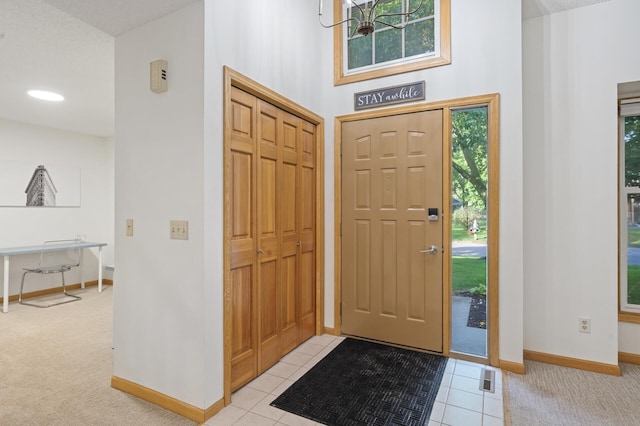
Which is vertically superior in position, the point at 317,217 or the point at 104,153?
the point at 104,153

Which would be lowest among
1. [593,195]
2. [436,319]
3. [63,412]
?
[63,412]

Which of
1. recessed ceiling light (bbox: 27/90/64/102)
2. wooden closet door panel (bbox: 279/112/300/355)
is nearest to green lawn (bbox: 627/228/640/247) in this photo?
wooden closet door panel (bbox: 279/112/300/355)

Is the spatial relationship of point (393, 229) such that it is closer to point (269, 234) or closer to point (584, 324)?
point (269, 234)

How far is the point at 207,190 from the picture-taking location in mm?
2059

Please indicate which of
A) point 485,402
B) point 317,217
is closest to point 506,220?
point 485,402

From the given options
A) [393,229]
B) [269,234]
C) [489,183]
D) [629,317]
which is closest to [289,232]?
[269,234]

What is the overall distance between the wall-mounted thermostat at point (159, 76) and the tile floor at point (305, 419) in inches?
83.6

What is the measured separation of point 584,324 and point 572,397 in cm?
70

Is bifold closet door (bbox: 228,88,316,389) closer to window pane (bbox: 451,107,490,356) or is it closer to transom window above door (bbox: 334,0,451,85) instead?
transom window above door (bbox: 334,0,451,85)

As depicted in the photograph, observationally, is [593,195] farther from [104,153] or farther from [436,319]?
[104,153]

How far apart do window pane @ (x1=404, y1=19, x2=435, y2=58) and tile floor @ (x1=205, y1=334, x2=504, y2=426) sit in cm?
276

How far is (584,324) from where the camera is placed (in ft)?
9.00

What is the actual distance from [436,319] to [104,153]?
6.16m

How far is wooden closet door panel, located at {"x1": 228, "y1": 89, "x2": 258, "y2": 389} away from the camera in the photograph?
235 centimetres
